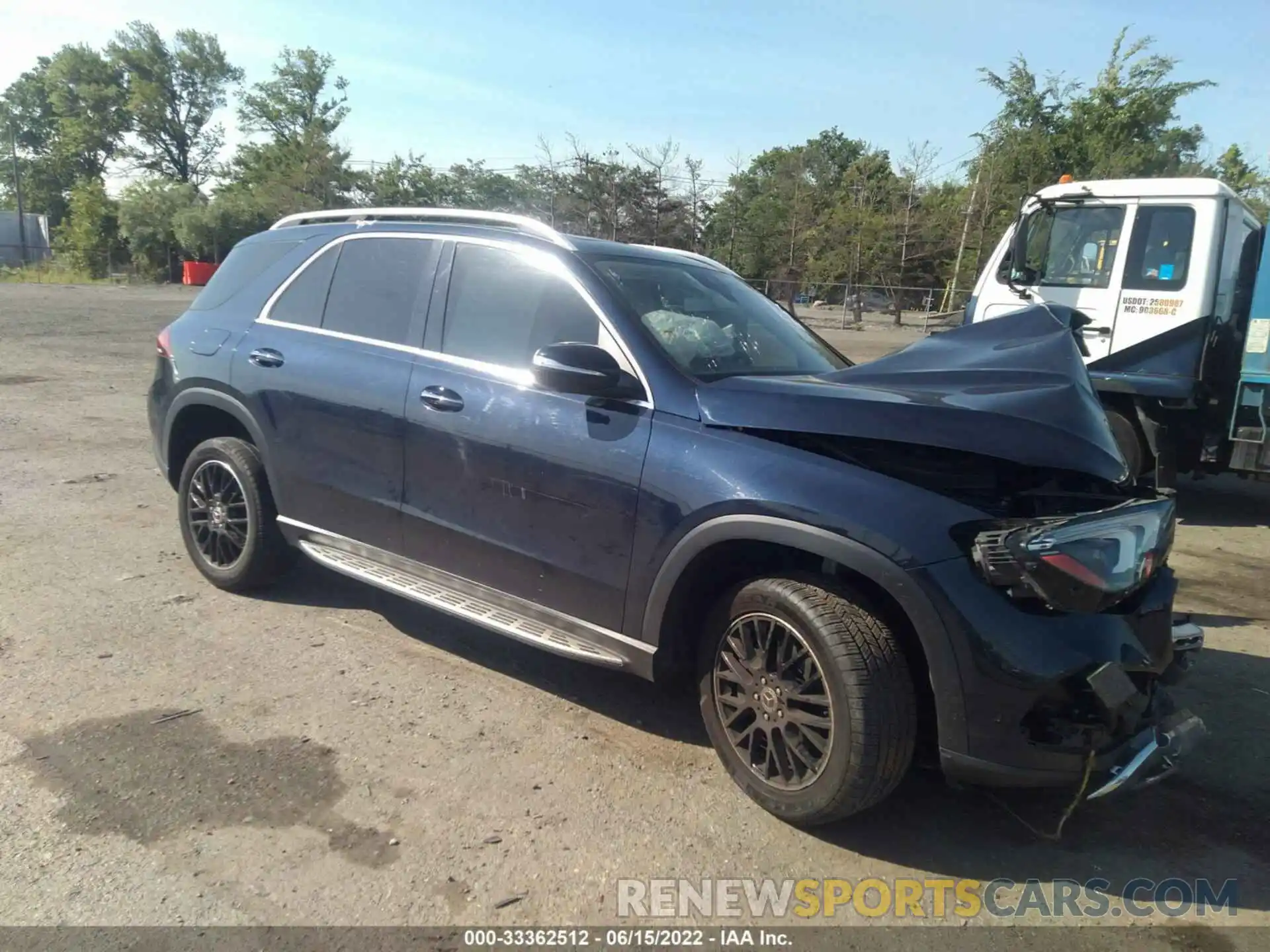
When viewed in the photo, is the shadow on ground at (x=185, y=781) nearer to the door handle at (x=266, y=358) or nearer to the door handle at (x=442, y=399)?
the door handle at (x=442, y=399)

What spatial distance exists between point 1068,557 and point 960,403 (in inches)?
22.8

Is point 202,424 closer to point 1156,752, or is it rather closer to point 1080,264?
point 1156,752

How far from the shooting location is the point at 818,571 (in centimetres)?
305

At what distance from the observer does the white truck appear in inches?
283

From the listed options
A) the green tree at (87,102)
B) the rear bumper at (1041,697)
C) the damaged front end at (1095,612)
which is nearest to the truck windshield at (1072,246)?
the damaged front end at (1095,612)

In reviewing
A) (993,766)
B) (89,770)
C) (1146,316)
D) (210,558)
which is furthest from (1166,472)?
(89,770)

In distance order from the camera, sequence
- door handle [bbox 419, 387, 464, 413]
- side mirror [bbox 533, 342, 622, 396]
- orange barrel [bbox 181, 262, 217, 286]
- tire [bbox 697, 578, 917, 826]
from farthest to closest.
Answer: orange barrel [bbox 181, 262, 217, 286], door handle [bbox 419, 387, 464, 413], side mirror [bbox 533, 342, 622, 396], tire [bbox 697, 578, 917, 826]

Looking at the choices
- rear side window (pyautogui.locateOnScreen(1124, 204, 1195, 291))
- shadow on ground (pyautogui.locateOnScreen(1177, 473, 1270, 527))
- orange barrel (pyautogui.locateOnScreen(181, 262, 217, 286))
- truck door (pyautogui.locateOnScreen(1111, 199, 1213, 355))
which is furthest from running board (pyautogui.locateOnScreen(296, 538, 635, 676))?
orange barrel (pyautogui.locateOnScreen(181, 262, 217, 286))

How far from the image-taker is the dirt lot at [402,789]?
8.85ft

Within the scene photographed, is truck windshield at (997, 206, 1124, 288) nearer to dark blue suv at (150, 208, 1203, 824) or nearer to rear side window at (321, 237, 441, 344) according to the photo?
dark blue suv at (150, 208, 1203, 824)

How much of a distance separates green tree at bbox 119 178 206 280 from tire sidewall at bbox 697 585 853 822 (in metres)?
57.4

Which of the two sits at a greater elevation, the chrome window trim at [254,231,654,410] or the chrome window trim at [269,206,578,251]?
the chrome window trim at [269,206,578,251]

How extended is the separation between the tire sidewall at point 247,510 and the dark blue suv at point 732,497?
32 mm

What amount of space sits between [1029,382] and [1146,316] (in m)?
5.23
